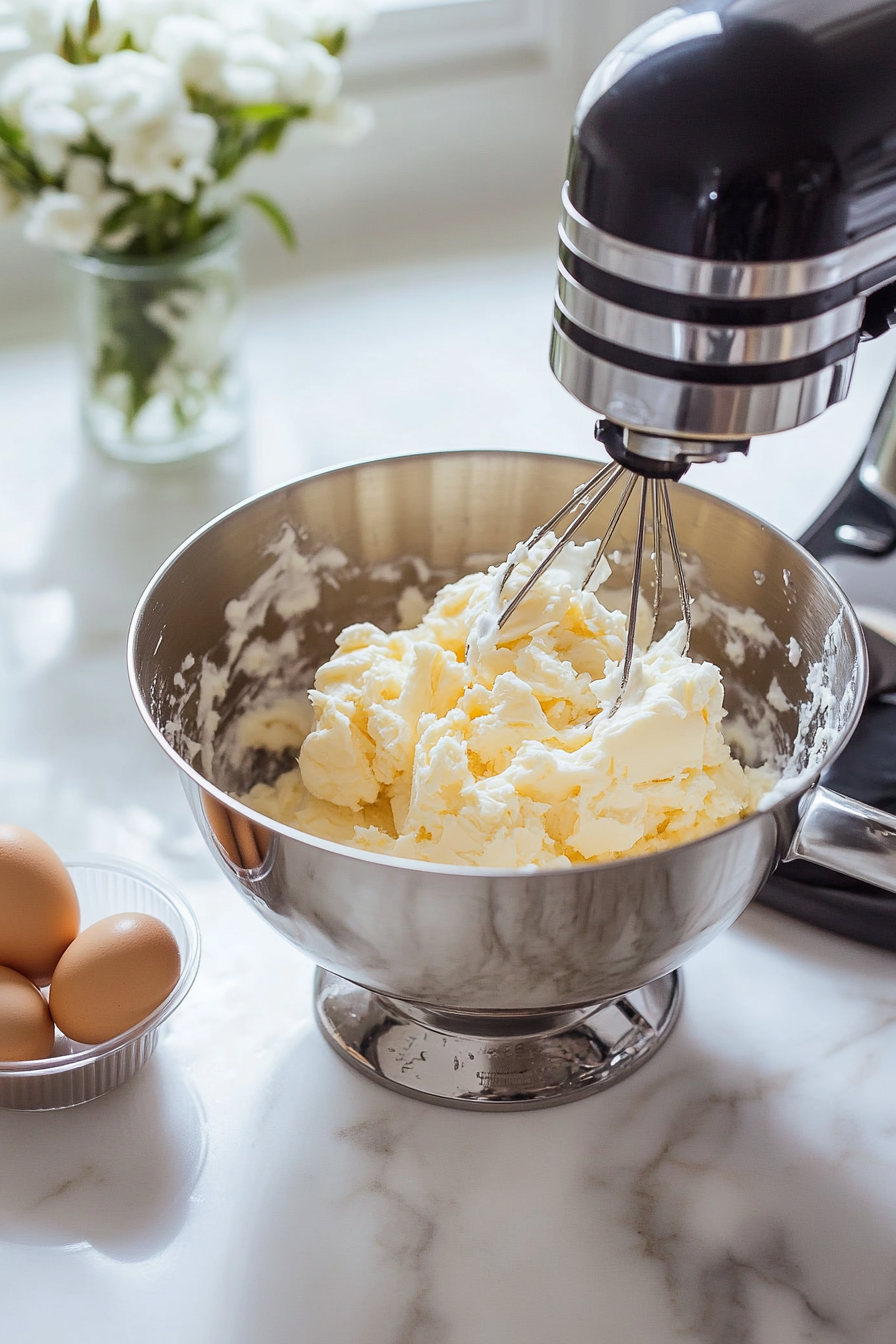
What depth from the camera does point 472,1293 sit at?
67 cm

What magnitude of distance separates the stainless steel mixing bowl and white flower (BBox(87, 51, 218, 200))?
401 millimetres

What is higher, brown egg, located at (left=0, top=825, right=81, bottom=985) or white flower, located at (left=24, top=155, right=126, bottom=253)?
white flower, located at (left=24, top=155, right=126, bottom=253)

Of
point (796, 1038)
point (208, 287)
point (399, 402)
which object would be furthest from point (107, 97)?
point (796, 1038)

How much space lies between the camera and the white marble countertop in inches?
26.2

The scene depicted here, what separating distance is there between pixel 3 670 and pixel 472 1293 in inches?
25.4

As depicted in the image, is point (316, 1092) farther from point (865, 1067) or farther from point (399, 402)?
point (399, 402)

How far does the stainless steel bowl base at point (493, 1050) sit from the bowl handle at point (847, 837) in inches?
6.2

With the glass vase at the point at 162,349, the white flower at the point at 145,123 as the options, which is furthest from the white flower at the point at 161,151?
the glass vase at the point at 162,349

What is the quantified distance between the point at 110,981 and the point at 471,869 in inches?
10.2

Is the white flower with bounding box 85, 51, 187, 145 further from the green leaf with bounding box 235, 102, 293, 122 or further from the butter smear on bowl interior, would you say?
the butter smear on bowl interior

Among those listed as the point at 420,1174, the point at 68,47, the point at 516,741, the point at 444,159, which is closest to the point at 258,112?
the point at 68,47

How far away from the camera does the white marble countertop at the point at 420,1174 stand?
2.19 ft

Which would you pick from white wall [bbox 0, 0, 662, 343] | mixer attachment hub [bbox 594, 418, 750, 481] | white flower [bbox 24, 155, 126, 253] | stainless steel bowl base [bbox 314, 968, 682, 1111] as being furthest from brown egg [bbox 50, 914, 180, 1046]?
white wall [bbox 0, 0, 662, 343]

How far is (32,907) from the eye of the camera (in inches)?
→ 29.3
